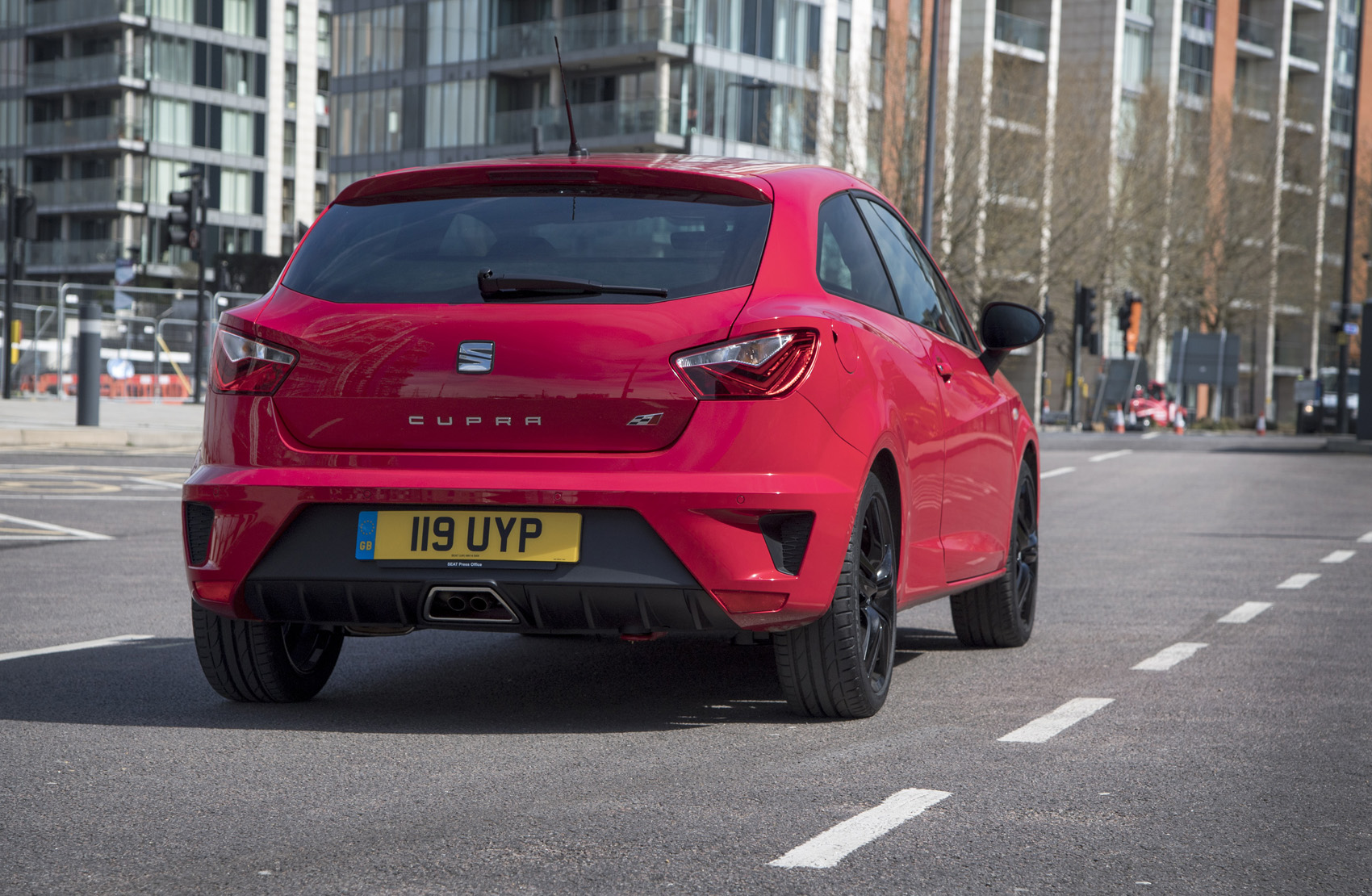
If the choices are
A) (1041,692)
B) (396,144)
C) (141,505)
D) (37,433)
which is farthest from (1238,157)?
(1041,692)

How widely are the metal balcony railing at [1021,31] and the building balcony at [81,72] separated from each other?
126ft

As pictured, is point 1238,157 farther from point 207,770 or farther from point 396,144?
point 207,770

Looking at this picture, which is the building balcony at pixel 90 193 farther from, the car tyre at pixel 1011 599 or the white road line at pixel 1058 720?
the white road line at pixel 1058 720

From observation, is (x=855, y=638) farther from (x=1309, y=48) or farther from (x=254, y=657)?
(x=1309, y=48)

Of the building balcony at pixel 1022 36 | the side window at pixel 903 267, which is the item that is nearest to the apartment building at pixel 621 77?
the building balcony at pixel 1022 36

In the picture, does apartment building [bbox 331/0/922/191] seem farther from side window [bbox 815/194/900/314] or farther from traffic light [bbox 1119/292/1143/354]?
side window [bbox 815/194/900/314]

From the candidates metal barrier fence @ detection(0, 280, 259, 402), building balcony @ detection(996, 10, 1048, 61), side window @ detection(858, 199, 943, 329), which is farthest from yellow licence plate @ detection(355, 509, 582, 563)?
building balcony @ detection(996, 10, 1048, 61)

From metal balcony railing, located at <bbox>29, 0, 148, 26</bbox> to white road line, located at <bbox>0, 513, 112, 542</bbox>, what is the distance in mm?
74874

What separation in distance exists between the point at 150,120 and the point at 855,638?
8330 centimetres

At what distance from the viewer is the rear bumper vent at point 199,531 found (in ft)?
17.0

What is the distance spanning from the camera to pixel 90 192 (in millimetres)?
83500

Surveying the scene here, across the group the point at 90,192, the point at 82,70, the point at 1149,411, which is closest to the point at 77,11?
the point at 82,70

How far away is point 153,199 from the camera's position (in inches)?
3300

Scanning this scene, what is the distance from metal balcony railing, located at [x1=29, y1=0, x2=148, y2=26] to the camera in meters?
82.2
